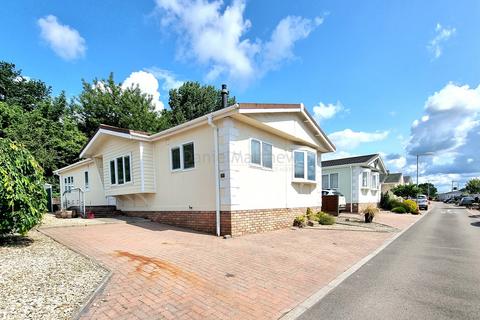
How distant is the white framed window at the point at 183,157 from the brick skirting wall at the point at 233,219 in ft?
6.29

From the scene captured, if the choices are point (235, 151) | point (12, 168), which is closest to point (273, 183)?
point (235, 151)

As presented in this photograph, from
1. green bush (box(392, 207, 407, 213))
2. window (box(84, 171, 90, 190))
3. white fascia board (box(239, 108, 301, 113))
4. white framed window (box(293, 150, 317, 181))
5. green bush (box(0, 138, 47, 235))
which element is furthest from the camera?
green bush (box(392, 207, 407, 213))

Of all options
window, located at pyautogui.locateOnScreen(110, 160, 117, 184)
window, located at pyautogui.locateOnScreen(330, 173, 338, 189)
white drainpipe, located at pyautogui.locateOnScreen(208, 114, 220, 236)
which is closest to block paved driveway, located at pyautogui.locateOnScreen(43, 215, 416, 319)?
white drainpipe, located at pyautogui.locateOnScreen(208, 114, 220, 236)

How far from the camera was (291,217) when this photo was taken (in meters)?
13.4

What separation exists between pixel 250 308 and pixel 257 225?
7019 mm

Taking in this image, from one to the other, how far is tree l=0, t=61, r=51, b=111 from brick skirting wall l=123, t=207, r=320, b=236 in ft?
98.4

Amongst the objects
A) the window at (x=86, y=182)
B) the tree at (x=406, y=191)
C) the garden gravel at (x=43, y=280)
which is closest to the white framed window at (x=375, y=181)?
the window at (x=86, y=182)

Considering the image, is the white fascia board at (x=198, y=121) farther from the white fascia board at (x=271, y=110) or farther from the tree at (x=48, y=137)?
the tree at (x=48, y=137)

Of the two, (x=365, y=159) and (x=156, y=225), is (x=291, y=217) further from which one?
(x=365, y=159)

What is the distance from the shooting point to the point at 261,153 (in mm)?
11844

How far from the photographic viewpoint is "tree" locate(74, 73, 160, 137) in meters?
30.2

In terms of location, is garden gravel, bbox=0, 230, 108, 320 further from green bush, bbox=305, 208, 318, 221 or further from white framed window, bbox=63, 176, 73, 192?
white framed window, bbox=63, 176, 73, 192

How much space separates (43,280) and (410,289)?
21.8ft

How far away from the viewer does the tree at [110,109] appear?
30.2 meters
